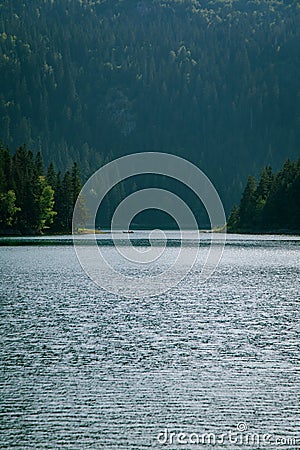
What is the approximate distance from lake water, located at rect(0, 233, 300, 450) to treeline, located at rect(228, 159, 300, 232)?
11478cm

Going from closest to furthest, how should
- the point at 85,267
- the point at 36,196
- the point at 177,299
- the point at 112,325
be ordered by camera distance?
the point at 112,325 < the point at 177,299 < the point at 85,267 < the point at 36,196

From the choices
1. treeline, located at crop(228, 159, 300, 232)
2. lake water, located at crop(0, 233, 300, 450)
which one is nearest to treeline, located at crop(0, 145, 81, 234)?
treeline, located at crop(228, 159, 300, 232)

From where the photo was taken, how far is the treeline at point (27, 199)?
138m

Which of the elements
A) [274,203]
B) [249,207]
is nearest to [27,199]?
[274,203]

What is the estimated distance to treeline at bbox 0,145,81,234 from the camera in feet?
452

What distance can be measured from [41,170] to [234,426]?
143814mm

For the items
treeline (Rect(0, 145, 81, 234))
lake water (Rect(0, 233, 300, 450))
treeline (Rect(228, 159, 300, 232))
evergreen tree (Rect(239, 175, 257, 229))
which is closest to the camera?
lake water (Rect(0, 233, 300, 450))

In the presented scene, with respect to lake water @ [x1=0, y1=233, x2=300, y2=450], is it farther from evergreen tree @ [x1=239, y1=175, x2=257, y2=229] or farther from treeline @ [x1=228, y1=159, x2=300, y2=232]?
evergreen tree @ [x1=239, y1=175, x2=257, y2=229]

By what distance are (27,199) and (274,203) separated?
56028 millimetres

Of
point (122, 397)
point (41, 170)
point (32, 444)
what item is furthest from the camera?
point (41, 170)

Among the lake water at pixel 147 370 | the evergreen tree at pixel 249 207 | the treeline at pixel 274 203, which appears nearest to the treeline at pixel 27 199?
the treeline at pixel 274 203

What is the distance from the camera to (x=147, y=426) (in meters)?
19.7

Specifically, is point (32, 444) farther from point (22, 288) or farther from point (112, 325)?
point (22, 288)

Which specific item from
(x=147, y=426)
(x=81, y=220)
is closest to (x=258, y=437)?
(x=147, y=426)
